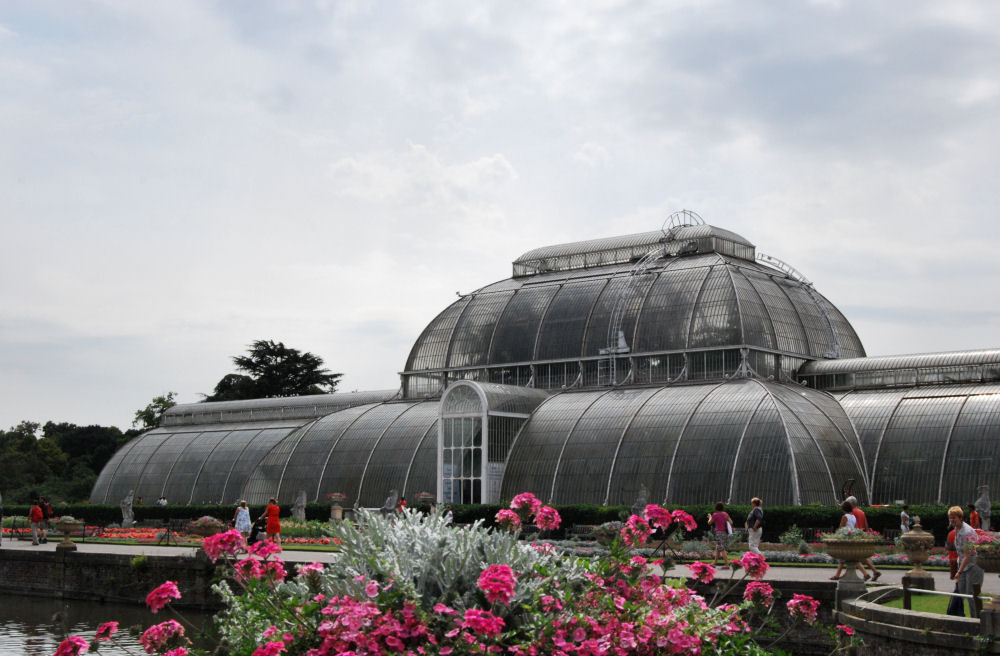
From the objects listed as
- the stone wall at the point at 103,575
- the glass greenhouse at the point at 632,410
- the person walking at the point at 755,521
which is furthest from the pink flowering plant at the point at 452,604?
the glass greenhouse at the point at 632,410

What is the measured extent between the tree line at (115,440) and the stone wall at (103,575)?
5090cm

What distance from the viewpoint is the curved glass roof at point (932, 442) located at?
50.6m

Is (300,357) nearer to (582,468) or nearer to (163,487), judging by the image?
(163,487)

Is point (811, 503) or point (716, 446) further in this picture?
point (716, 446)

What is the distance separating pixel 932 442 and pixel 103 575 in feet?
117

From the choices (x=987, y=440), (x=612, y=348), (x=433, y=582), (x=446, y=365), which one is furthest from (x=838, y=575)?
(x=446, y=365)

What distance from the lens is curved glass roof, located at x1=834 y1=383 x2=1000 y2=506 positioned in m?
50.6

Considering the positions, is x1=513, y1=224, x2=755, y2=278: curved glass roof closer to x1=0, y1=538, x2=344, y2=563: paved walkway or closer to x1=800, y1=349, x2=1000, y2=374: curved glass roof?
x1=800, y1=349, x2=1000, y2=374: curved glass roof

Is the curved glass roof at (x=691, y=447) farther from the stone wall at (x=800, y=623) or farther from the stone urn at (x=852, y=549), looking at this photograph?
the stone urn at (x=852, y=549)

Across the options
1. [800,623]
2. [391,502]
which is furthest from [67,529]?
[800,623]

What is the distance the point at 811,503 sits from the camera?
163ft

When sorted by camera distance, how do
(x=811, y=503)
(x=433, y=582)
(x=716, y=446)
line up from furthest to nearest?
(x=716, y=446), (x=811, y=503), (x=433, y=582)

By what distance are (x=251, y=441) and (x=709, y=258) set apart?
3179 cm

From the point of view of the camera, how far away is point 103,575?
40.3m
